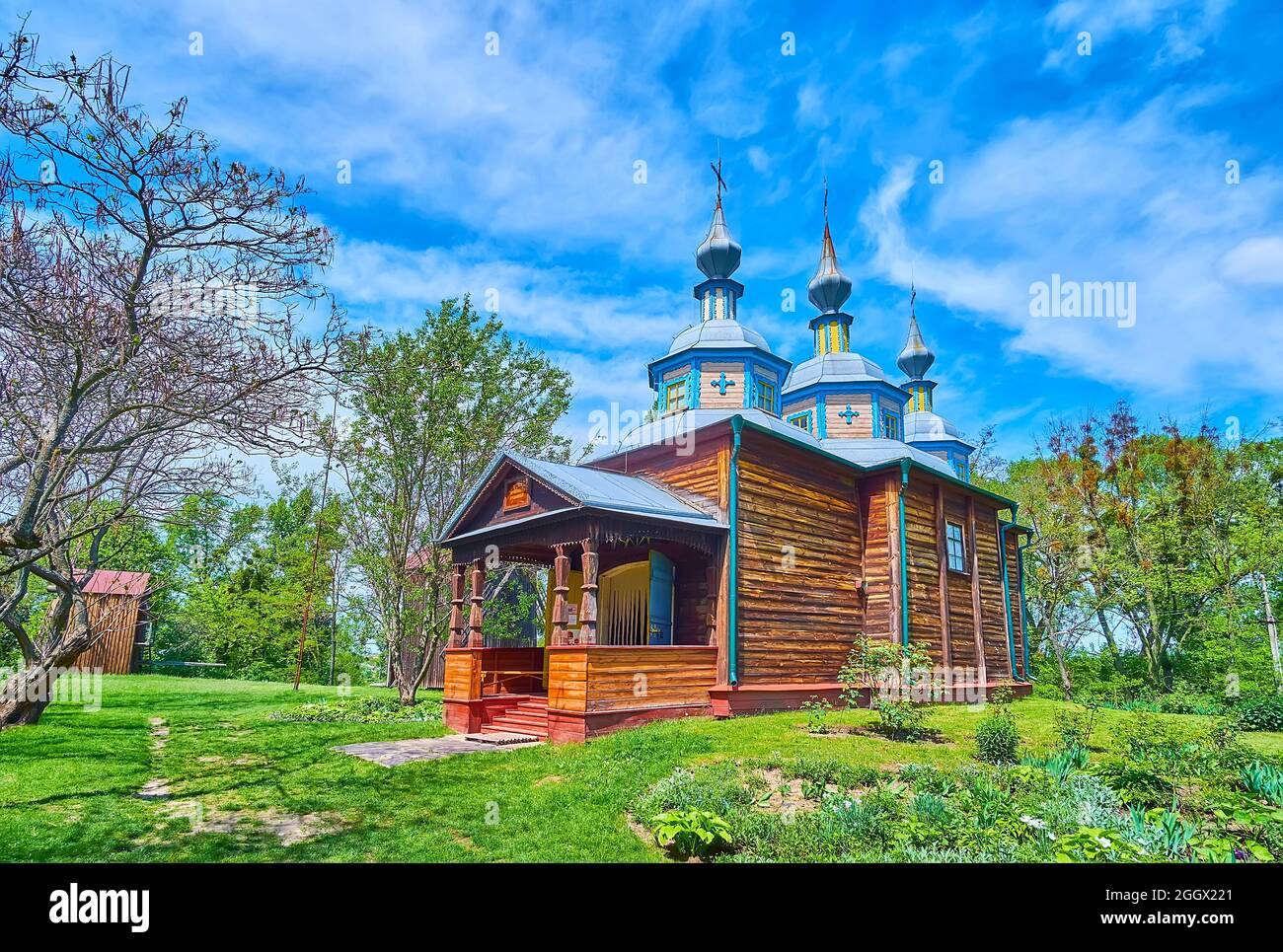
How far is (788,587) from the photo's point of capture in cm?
1387

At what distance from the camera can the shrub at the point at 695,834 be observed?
5.69m

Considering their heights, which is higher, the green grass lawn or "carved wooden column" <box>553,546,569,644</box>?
"carved wooden column" <box>553,546,569,644</box>

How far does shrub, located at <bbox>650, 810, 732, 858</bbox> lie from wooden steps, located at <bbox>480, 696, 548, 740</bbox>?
225 inches

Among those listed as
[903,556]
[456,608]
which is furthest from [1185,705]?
[456,608]

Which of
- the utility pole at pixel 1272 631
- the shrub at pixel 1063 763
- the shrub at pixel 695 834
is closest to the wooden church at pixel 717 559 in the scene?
the shrub at pixel 695 834

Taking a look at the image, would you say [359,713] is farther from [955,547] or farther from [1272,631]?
[1272,631]

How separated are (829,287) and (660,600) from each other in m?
13.0

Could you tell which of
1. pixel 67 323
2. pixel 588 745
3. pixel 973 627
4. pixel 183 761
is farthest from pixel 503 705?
pixel 973 627

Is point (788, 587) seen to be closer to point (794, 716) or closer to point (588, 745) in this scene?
point (794, 716)

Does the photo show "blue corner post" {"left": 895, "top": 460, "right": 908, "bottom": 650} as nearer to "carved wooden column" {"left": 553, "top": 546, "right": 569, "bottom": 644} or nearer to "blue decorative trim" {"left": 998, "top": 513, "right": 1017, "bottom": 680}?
"blue decorative trim" {"left": 998, "top": 513, "right": 1017, "bottom": 680}

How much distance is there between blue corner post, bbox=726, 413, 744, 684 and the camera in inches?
488

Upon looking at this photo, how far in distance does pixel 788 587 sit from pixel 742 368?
5.90m

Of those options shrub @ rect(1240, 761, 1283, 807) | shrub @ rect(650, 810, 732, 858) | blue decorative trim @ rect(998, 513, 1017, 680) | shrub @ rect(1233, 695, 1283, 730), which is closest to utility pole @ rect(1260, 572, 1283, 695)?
blue decorative trim @ rect(998, 513, 1017, 680)

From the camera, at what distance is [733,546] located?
12781 mm
